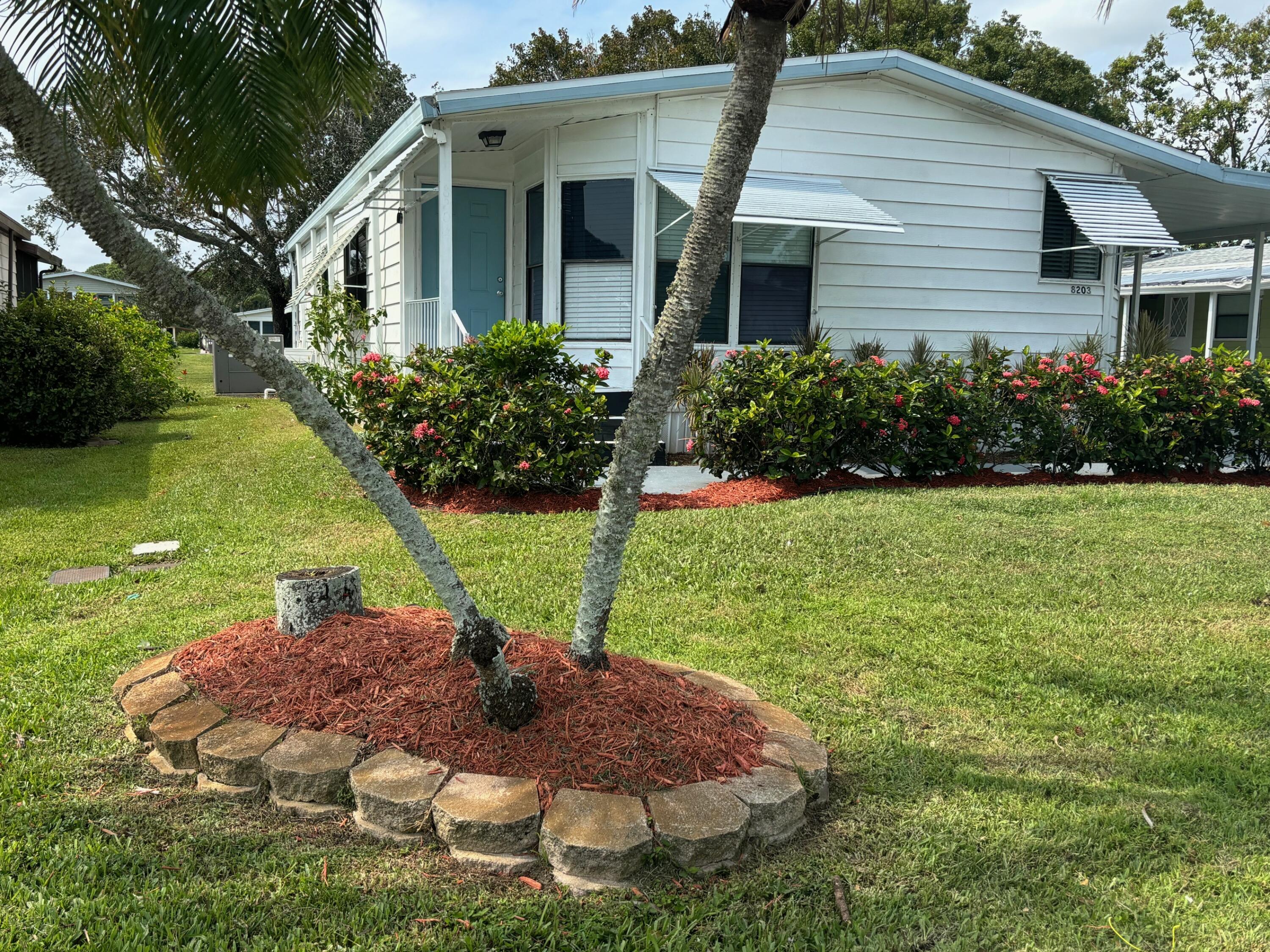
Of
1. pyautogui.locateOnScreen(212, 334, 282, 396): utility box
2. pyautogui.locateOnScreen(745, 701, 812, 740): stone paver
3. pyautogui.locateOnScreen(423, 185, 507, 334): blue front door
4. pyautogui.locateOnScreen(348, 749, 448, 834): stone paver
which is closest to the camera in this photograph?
pyautogui.locateOnScreen(348, 749, 448, 834): stone paver

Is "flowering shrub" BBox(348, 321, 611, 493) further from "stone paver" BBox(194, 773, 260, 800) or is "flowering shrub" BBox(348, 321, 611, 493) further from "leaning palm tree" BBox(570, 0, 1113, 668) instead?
"stone paver" BBox(194, 773, 260, 800)

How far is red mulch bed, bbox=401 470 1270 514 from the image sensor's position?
762 cm

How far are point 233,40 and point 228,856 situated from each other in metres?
2.39

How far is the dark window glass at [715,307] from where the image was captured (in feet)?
34.0

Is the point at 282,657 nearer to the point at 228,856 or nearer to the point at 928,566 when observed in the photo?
the point at 228,856

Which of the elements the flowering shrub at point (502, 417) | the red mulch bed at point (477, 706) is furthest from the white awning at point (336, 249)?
the red mulch bed at point (477, 706)

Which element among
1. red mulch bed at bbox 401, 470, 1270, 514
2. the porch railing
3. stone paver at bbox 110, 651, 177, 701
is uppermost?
the porch railing

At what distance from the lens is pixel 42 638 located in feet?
14.9

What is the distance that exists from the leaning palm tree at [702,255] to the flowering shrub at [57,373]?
10.5 metres

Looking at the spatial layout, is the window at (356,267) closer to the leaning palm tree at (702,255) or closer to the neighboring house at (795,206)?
the neighboring house at (795,206)

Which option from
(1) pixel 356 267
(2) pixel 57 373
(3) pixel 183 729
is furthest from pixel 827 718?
(1) pixel 356 267

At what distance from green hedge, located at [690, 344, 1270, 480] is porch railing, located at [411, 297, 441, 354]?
11.1ft

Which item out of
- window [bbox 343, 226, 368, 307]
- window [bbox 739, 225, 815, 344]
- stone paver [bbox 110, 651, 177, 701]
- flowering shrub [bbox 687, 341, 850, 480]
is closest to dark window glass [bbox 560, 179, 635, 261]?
window [bbox 739, 225, 815, 344]

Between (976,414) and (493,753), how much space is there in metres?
6.86
